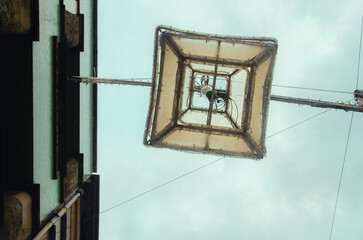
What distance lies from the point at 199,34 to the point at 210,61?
4.72 feet

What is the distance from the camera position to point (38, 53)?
6508 mm

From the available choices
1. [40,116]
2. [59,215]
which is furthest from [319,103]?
[59,215]

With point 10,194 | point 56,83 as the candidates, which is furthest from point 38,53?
point 10,194

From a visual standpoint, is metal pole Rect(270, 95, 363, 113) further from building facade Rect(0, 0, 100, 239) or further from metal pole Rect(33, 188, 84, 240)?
metal pole Rect(33, 188, 84, 240)

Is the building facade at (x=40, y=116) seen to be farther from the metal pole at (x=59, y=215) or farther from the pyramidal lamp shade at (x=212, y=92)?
the pyramidal lamp shade at (x=212, y=92)

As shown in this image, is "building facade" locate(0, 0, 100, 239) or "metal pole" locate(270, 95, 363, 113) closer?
"building facade" locate(0, 0, 100, 239)

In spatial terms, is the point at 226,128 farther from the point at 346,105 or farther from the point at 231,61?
the point at 346,105

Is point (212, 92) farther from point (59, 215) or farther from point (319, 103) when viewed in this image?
point (59, 215)

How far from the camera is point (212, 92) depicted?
7426mm

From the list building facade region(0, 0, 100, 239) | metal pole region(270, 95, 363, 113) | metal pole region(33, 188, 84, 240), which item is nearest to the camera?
building facade region(0, 0, 100, 239)

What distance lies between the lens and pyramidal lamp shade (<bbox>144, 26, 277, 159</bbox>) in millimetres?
6879

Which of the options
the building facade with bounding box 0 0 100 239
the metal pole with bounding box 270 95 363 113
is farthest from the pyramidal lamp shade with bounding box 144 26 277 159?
the building facade with bounding box 0 0 100 239

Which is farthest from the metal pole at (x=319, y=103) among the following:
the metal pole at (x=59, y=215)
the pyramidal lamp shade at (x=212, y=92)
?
the metal pole at (x=59, y=215)

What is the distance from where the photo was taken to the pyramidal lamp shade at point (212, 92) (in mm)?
6879
